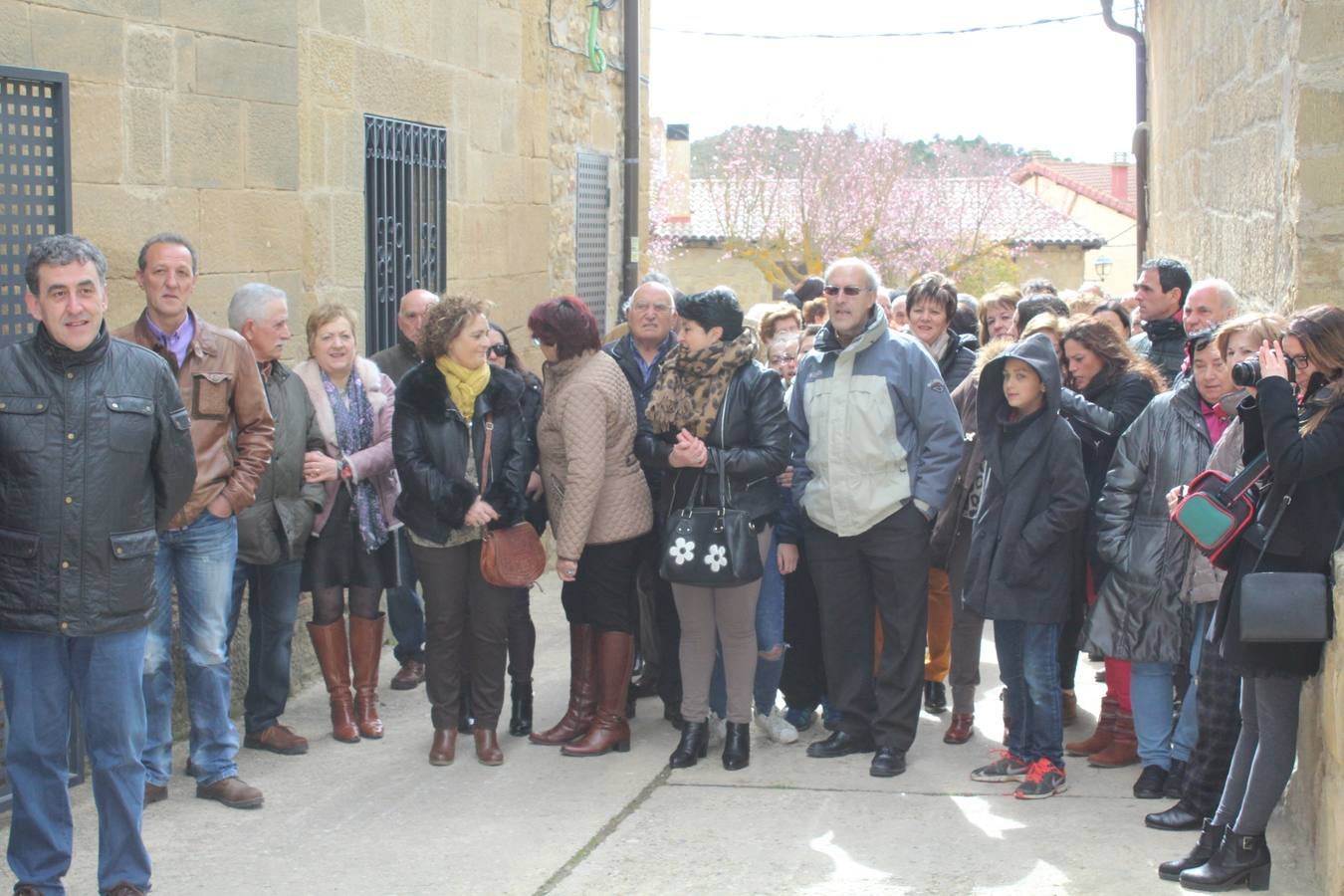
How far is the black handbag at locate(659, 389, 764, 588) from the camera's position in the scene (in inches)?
228

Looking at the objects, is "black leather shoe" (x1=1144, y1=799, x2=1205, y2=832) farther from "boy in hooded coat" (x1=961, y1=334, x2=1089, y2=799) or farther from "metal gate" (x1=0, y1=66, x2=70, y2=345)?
"metal gate" (x1=0, y1=66, x2=70, y2=345)

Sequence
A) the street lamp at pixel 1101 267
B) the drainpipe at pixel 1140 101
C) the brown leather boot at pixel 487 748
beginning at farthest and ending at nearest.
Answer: the street lamp at pixel 1101 267 < the drainpipe at pixel 1140 101 < the brown leather boot at pixel 487 748

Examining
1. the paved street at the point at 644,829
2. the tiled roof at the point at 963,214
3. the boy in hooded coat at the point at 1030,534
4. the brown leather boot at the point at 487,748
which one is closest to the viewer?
the paved street at the point at 644,829

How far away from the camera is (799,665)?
6645mm

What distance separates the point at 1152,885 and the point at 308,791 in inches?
117

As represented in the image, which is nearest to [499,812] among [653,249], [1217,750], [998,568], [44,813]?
[44,813]

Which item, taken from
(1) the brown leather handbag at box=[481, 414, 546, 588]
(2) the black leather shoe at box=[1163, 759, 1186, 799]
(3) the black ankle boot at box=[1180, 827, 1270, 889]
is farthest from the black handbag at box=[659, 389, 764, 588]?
(3) the black ankle boot at box=[1180, 827, 1270, 889]

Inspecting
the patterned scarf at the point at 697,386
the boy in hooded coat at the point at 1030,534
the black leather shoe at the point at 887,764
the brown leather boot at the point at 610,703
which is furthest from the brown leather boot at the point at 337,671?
the boy in hooded coat at the point at 1030,534

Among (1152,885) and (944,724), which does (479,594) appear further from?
(1152,885)

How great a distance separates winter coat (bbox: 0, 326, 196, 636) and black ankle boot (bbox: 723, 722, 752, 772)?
2349 millimetres

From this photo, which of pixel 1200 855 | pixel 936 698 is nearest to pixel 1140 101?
pixel 936 698

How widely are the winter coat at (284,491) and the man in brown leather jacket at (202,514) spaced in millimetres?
352

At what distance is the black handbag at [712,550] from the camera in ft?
19.0

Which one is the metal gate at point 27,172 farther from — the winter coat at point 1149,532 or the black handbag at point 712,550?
the winter coat at point 1149,532
